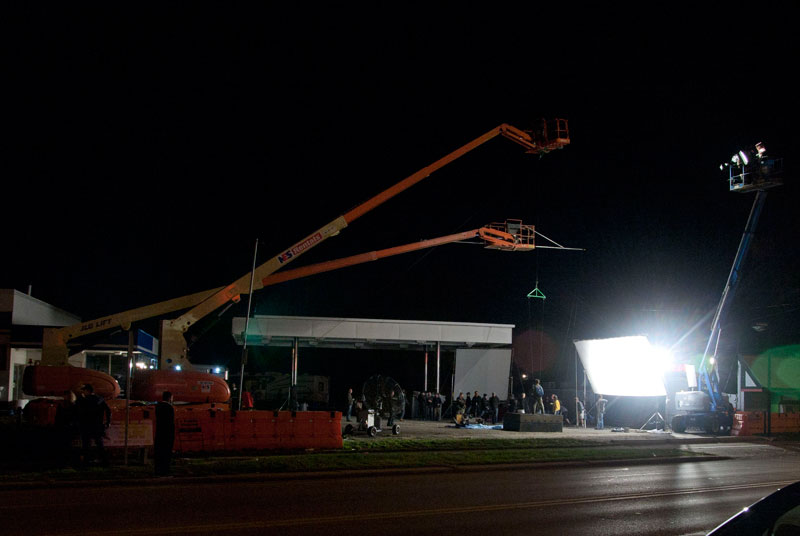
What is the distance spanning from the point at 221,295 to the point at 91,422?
905cm

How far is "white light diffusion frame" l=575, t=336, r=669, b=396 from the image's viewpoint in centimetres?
3172

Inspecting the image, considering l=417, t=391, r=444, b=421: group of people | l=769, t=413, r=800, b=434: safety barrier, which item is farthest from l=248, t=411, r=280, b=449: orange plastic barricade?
l=769, t=413, r=800, b=434: safety barrier

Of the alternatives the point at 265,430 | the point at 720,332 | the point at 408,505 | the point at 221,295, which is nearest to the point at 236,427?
the point at 265,430

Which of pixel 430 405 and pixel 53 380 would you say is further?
pixel 430 405

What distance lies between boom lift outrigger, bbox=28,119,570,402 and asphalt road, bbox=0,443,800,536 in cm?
897

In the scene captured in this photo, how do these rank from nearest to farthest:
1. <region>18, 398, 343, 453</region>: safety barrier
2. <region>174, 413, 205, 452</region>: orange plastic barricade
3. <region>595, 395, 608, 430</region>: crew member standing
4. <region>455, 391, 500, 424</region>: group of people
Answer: <region>174, 413, 205, 452</region>: orange plastic barricade < <region>18, 398, 343, 453</region>: safety barrier < <region>595, 395, 608, 430</region>: crew member standing < <region>455, 391, 500, 424</region>: group of people

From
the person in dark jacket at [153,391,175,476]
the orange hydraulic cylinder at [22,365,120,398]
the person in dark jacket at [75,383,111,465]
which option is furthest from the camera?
the orange hydraulic cylinder at [22,365,120,398]

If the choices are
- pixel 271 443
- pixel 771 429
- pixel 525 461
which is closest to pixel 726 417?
pixel 771 429

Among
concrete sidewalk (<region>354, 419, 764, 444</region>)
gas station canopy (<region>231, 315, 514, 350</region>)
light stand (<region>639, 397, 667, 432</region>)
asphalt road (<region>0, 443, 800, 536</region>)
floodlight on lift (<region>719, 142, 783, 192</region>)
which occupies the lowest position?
concrete sidewalk (<region>354, 419, 764, 444</region>)

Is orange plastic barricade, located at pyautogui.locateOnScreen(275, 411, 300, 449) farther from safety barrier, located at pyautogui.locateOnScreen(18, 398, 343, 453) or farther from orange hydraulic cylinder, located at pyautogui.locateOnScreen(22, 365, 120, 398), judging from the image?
orange hydraulic cylinder, located at pyautogui.locateOnScreen(22, 365, 120, 398)

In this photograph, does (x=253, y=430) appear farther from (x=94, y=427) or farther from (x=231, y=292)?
(x=231, y=292)

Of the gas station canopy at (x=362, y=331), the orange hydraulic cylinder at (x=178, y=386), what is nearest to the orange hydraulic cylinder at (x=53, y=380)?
the orange hydraulic cylinder at (x=178, y=386)

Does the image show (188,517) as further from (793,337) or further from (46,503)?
(793,337)

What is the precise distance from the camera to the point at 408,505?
11.4m
